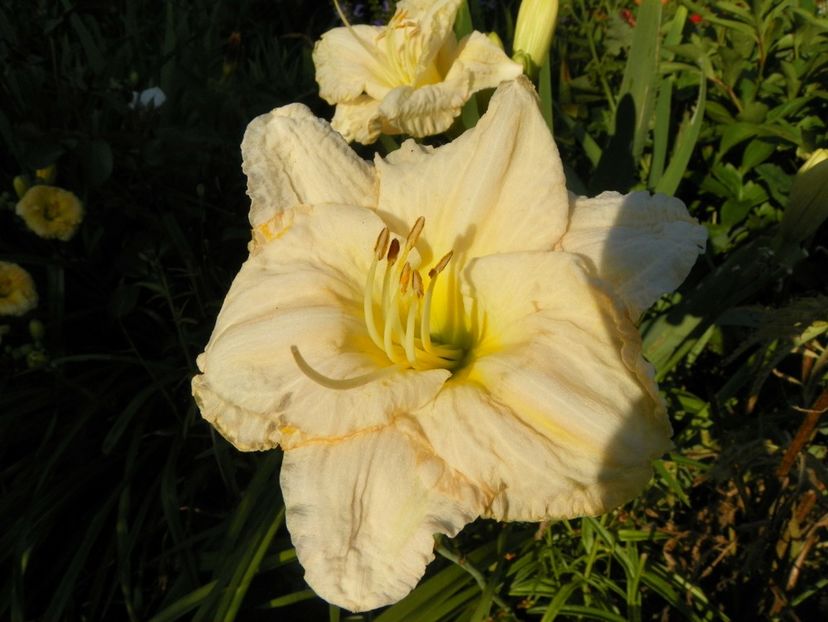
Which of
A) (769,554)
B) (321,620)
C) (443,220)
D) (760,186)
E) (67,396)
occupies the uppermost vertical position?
(443,220)

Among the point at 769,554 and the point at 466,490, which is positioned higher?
the point at 466,490

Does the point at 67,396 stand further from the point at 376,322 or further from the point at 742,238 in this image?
the point at 742,238

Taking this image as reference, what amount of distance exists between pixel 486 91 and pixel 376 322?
54cm

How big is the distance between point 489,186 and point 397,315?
0.67 ft

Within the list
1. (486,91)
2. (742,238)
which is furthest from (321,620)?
(742,238)

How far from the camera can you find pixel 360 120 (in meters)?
1.21

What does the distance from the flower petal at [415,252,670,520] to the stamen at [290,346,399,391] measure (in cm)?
7

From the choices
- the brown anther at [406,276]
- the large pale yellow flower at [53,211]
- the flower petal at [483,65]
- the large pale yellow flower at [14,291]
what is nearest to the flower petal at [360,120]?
the flower petal at [483,65]

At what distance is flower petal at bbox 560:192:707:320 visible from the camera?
79 cm

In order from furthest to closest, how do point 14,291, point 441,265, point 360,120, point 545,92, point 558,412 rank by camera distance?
point 14,291, point 545,92, point 360,120, point 441,265, point 558,412

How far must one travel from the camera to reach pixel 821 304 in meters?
0.94

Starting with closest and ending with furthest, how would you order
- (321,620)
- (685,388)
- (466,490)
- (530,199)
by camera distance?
(466,490) < (530,199) < (321,620) < (685,388)

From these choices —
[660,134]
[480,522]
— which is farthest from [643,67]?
[480,522]

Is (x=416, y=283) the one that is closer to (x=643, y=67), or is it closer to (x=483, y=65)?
(x=483, y=65)
